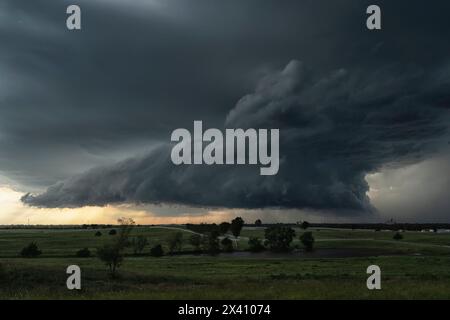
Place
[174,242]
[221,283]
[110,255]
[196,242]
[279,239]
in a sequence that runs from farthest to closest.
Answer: [279,239], [196,242], [174,242], [110,255], [221,283]

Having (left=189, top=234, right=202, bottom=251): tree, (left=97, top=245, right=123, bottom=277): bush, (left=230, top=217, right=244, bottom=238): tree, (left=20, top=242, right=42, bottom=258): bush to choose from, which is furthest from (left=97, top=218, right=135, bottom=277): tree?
(left=230, top=217, right=244, bottom=238): tree

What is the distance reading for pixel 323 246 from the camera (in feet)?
504

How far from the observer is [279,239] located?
147 meters

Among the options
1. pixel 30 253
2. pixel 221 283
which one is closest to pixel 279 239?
pixel 30 253

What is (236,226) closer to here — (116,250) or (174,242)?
(174,242)

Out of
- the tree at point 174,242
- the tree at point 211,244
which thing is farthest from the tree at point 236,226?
the tree at point 174,242

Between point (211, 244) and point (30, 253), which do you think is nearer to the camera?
point (30, 253)

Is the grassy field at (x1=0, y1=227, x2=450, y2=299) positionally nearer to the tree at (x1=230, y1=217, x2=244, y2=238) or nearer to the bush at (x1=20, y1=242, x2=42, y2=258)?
the bush at (x1=20, y1=242, x2=42, y2=258)

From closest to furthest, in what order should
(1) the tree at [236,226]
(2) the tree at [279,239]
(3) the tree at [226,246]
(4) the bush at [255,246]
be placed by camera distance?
(3) the tree at [226,246]
(4) the bush at [255,246]
(2) the tree at [279,239]
(1) the tree at [236,226]

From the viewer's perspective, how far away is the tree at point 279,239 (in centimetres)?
14591

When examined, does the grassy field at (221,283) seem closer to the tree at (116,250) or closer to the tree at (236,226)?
the tree at (116,250)

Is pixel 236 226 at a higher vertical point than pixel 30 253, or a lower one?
higher
